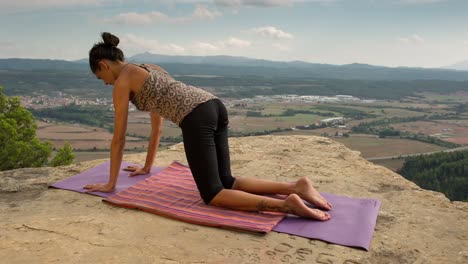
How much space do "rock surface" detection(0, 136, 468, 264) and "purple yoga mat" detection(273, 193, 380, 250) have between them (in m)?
0.08

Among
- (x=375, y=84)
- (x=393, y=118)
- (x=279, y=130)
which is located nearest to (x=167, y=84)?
(x=279, y=130)

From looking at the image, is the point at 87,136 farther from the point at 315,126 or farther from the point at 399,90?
the point at 399,90

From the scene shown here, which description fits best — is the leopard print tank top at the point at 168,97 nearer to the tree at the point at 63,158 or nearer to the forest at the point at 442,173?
the tree at the point at 63,158

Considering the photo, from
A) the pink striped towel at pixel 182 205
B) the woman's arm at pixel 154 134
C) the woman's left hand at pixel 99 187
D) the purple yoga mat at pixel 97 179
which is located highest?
the woman's arm at pixel 154 134

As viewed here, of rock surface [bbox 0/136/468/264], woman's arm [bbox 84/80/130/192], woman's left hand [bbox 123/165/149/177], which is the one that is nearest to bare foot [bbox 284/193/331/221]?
rock surface [bbox 0/136/468/264]

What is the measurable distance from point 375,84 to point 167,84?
134 meters

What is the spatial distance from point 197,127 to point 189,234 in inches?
43.4

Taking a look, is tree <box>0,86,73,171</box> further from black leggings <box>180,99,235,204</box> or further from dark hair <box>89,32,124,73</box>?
black leggings <box>180,99,235,204</box>

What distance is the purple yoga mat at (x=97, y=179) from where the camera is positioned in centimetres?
532

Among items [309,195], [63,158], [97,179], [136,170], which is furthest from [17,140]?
[309,195]

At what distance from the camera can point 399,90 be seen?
390ft

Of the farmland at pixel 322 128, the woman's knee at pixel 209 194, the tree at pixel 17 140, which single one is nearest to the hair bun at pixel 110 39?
the woman's knee at pixel 209 194

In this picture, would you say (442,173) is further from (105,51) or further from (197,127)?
(105,51)

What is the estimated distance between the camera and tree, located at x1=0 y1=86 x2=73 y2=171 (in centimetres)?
1490
